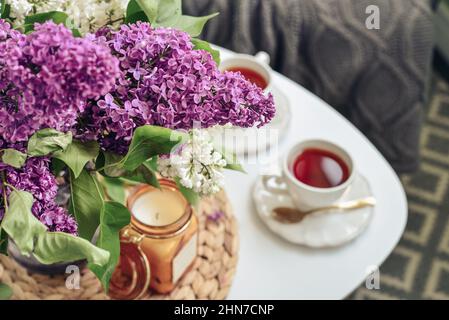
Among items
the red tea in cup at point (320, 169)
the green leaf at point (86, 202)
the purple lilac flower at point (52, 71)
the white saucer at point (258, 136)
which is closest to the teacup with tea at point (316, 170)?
the red tea in cup at point (320, 169)

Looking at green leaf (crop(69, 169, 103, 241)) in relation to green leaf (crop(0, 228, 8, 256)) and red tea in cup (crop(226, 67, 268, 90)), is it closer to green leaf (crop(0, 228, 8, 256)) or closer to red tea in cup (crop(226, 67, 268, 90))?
green leaf (crop(0, 228, 8, 256))

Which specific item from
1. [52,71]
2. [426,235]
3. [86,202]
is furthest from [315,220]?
[426,235]

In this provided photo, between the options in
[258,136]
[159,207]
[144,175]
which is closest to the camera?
[144,175]

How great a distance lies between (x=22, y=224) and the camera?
0.39 metres

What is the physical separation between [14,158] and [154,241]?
A: 273 mm

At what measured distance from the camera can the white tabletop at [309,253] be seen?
0.77m

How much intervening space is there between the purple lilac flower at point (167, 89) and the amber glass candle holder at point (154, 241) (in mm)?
228

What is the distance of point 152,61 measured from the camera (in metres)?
0.42

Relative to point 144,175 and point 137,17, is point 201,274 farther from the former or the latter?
point 137,17

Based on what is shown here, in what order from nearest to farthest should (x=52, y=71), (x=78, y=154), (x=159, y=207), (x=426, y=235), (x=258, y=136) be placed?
(x=52, y=71)
(x=78, y=154)
(x=159, y=207)
(x=258, y=136)
(x=426, y=235)

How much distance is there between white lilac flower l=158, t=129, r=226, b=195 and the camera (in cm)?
46
